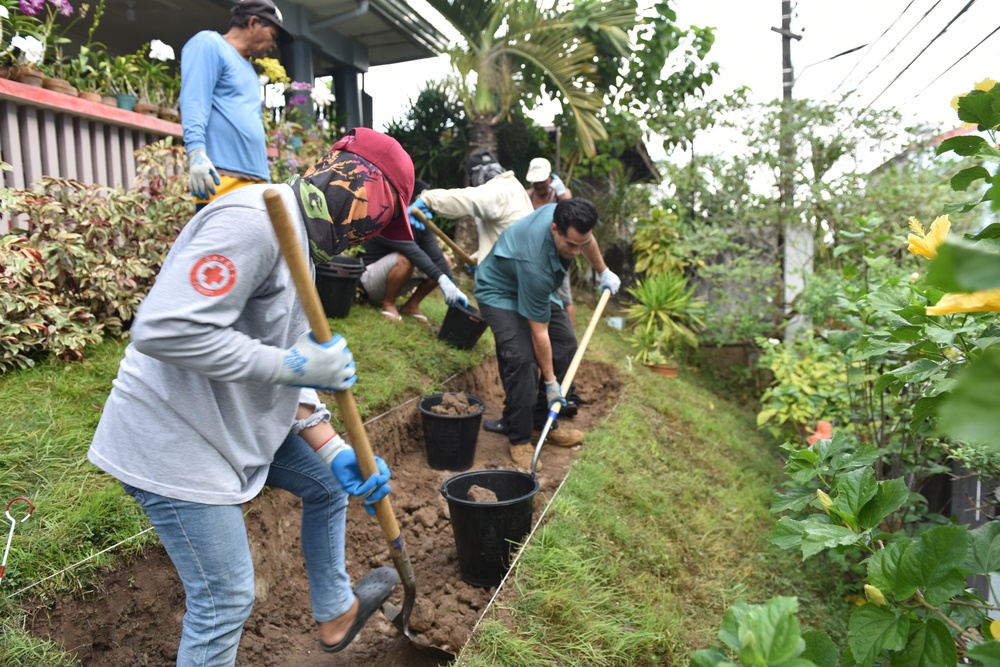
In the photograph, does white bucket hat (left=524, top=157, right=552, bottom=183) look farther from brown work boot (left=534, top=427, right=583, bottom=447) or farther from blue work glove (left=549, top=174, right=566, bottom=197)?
brown work boot (left=534, top=427, right=583, bottom=447)

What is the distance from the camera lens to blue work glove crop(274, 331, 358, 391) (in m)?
1.68

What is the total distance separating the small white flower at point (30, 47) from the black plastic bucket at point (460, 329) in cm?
311

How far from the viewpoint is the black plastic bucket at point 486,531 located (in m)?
2.92

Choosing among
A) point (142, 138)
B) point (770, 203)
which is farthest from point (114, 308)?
point (770, 203)

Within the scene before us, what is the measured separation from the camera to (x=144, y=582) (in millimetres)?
2377

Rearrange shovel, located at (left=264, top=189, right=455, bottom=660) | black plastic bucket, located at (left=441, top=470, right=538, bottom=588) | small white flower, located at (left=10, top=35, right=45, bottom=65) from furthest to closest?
1. small white flower, located at (left=10, top=35, right=45, bottom=65)
2. black plastic bucket, located at (left=441, top=470, right=538, bottom=588)
3. shovel, located at (left=264, top=189, right=455, bottom=660)

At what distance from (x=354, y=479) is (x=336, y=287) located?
3.13 meters

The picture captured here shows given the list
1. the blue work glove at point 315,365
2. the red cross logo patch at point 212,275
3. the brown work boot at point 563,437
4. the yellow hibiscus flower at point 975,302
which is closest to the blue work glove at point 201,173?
the blue work glove at point 315,365

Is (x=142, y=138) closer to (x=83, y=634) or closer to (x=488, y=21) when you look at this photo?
(x=83, y=634)

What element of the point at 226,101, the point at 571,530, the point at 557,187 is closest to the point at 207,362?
the point at 571,530

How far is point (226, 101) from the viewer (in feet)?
12.1

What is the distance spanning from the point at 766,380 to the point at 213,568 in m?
7.49

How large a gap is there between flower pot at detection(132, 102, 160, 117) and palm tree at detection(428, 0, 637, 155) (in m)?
4.29

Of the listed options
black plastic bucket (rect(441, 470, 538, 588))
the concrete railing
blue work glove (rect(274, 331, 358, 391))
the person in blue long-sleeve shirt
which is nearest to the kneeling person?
black plastic bucket (rect(441, 470, 538, 588))
